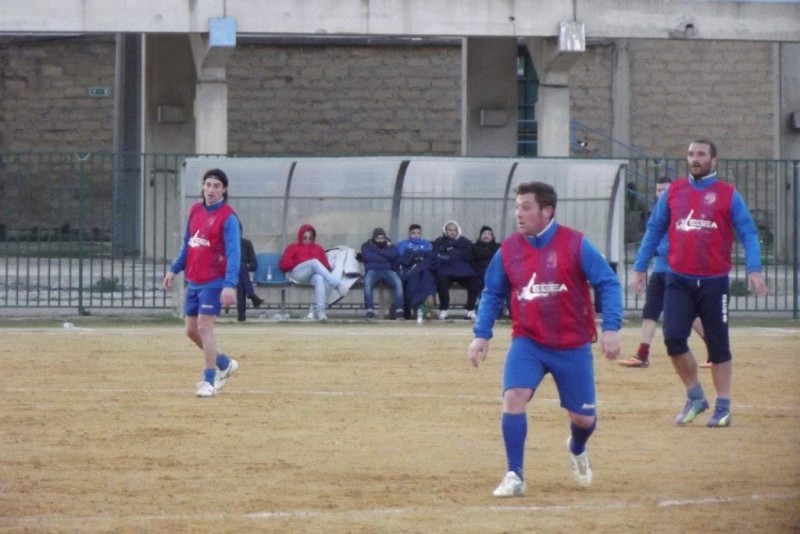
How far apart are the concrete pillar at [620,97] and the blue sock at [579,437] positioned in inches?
1181

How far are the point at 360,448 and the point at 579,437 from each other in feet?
7.14

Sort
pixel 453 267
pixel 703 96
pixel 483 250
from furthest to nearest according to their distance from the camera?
pixel 703 96, pixel 483 250, pixel 453 267

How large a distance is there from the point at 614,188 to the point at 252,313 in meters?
5.78

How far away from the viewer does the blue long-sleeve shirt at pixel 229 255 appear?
1285 centimetres

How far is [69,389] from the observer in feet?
46.2

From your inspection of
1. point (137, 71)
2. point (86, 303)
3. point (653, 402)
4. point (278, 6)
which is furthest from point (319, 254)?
point (137, 71)

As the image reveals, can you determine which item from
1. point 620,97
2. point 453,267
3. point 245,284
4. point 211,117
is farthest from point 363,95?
point 245,284

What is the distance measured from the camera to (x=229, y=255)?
508 inches

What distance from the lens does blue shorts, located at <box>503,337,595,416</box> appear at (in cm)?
868

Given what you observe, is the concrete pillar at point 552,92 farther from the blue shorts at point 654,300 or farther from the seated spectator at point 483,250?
the blue shorts at point 654,300

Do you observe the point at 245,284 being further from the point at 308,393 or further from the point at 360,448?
the point at 360,448

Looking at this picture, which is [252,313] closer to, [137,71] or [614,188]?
[614,188]

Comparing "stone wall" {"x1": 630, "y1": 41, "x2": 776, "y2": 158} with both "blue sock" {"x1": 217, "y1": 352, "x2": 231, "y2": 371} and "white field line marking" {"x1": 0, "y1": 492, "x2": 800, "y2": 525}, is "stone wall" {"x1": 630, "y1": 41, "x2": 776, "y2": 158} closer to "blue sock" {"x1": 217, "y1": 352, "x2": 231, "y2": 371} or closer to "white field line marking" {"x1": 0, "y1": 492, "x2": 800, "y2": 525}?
"blue sock" {"x1": 217, "y1": 352, "x2": 231, "y2": 371}

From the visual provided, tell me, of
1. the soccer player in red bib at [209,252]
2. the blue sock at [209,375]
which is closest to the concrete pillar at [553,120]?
the soccer player in red bib at [209,252]
